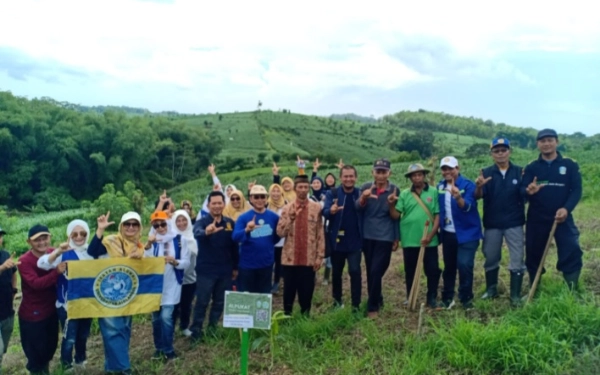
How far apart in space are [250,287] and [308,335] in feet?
3.15

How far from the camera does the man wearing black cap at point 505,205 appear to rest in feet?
19.0

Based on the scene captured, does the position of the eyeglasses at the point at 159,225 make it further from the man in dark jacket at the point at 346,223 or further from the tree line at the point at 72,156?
the tree line at the point at 72,156

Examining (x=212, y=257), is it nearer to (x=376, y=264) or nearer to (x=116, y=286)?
(x=116, y=286)

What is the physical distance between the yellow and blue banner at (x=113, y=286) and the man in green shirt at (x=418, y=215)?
2996mm

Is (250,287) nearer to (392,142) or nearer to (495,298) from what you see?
(495,298)

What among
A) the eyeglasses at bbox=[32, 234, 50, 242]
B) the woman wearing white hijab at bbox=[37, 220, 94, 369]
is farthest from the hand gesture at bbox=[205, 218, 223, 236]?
the eyeglasses at bbox=[32, 234, 50, 242]

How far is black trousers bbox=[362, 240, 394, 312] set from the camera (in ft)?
19.6

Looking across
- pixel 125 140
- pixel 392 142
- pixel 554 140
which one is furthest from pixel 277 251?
pixel 392 142

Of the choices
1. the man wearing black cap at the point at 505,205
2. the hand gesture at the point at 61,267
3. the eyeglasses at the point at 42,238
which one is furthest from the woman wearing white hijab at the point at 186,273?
the man wearing black cap at the point at 505,205

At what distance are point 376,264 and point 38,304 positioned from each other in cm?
395

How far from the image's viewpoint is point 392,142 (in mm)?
78750

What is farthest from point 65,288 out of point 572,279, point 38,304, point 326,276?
point 572,279

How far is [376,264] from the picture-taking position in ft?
19.7

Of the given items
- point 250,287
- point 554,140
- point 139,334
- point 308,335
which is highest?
point 554,140
